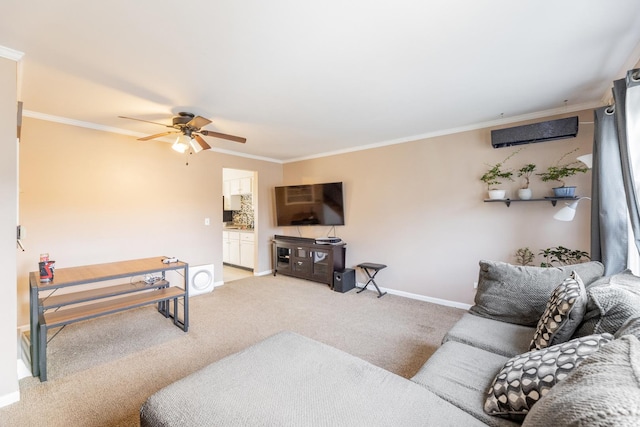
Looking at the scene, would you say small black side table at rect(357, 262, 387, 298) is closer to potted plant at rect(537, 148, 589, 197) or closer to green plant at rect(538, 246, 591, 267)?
green plant at rect(538, 246, 591, 267)

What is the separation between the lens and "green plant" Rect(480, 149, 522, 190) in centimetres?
336

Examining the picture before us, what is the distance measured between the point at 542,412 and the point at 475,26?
1967mm

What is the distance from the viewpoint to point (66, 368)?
7.65ft

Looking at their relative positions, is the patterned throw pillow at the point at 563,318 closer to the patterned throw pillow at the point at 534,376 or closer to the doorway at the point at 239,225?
the patterned throw pillow at the point at 534,376

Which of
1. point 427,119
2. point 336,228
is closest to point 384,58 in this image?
point 427,119

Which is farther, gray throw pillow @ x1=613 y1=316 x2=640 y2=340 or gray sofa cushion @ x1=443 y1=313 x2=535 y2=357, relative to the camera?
gray sofa cushion @ x1=443 y1=313 x2=535 y2=357

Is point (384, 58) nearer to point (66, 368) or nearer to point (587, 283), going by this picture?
point (587, 283)

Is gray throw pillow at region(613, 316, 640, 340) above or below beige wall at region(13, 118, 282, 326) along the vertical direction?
below

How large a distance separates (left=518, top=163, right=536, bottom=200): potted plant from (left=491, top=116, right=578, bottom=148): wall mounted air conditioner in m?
0.29

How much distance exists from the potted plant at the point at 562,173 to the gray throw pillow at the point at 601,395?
8.60 feet

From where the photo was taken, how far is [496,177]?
11.3ft

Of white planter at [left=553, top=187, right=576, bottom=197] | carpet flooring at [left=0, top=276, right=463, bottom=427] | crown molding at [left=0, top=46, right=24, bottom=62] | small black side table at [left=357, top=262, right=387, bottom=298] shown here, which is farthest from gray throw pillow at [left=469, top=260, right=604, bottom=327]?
crown molding at [left=0, top=46, right=24, bottom=62]

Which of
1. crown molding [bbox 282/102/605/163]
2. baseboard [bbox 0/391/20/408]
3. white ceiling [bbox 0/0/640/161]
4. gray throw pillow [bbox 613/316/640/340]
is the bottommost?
baseboard [bbox 0/391/20/408]

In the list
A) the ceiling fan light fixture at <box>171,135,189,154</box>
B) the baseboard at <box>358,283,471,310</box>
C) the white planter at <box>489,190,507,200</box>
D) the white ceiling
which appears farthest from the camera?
the baseboard at <box>358,283,471,310</box>
